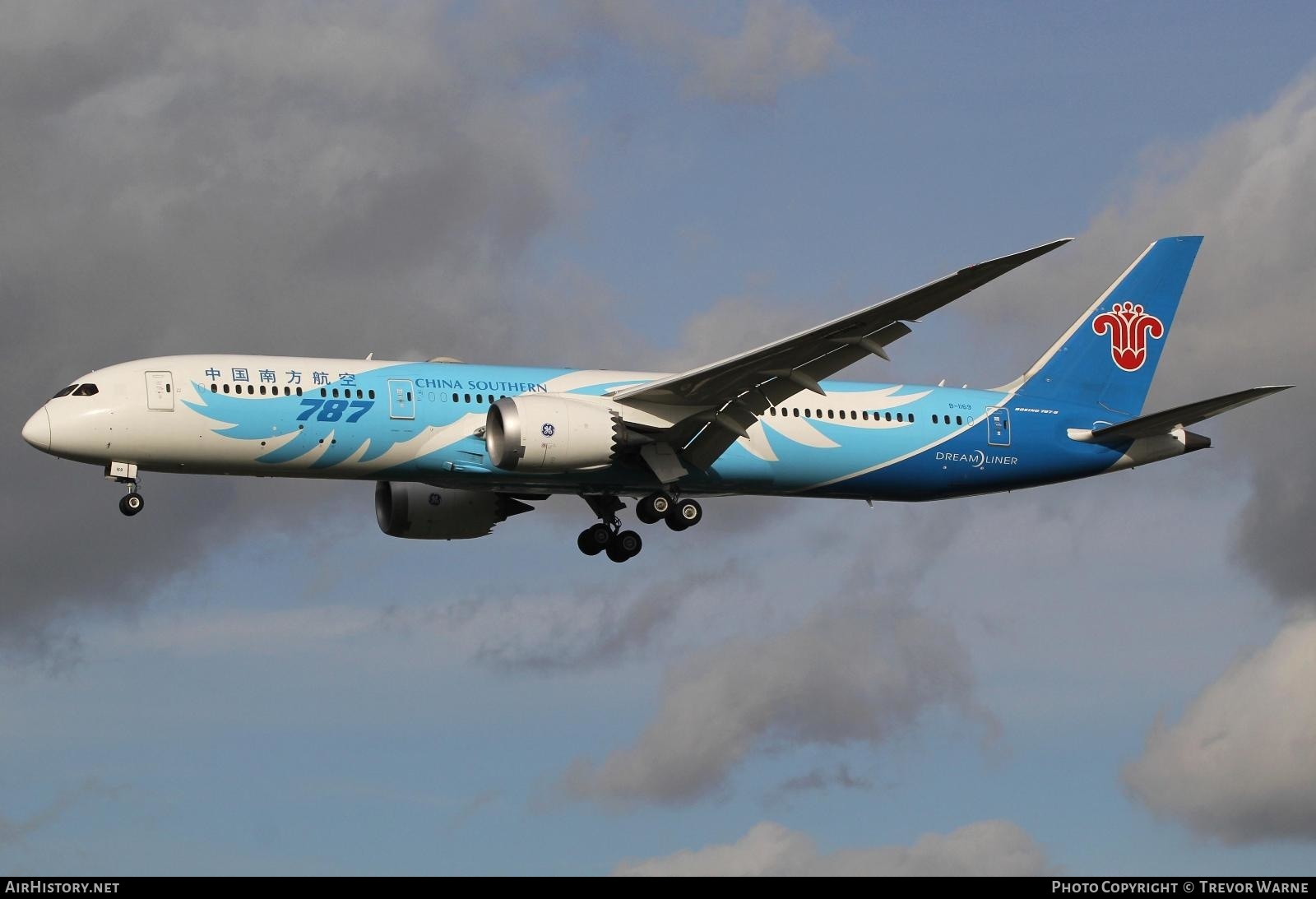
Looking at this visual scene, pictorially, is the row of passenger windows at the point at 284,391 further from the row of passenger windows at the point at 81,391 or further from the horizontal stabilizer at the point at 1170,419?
the horizontal stabilizer at the point at 1170,419

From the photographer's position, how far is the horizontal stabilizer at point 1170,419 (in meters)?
51.4

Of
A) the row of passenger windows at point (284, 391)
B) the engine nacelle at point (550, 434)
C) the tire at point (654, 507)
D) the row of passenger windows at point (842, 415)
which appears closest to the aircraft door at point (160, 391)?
the row of passenger windows at point (284, 391)

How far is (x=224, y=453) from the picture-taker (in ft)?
162

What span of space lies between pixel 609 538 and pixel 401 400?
8.45 m

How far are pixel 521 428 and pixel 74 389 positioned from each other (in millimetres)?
10855

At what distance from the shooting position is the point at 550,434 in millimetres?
50000

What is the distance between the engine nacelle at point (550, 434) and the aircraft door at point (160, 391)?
7.73 meters

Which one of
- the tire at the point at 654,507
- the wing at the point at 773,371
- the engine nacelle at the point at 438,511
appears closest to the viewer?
the wing at the point at 773,371

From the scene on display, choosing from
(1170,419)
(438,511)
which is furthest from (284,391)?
(1170,419)

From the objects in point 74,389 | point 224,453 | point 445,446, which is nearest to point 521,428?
point 445,446

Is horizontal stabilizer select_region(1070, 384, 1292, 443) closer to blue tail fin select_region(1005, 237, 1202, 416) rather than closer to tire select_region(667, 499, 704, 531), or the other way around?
blue tail fin select_region(1005, 237, 1202, 416)

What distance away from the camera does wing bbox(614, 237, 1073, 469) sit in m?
46.2
